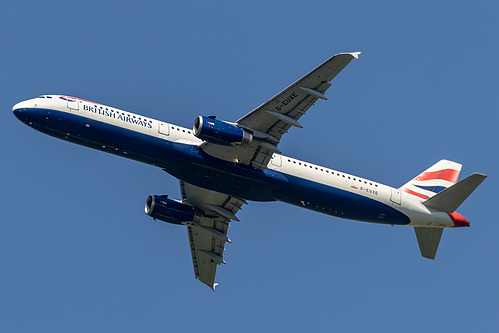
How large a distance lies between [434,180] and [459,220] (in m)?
5.42

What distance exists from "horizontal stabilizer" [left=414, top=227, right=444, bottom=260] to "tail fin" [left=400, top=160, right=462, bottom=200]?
10.1 feet

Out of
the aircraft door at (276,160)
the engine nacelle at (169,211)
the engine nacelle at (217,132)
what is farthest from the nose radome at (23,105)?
the aircraft door at (276,160)

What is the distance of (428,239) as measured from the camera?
2662 inches

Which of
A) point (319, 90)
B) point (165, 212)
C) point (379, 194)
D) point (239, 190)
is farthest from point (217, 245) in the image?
point (319, 90)

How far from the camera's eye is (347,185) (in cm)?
6347

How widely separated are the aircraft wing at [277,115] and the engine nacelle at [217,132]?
1204mm

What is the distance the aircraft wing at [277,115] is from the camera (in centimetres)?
5481

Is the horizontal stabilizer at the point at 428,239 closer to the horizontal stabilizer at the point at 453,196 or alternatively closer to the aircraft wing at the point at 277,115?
the horizontal stabilizer at the point at 453,196

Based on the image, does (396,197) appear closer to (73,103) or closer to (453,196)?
(453,196)

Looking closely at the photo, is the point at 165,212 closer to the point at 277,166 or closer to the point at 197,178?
the point at 197,178

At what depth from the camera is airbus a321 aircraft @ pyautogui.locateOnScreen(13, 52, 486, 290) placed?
5759cm

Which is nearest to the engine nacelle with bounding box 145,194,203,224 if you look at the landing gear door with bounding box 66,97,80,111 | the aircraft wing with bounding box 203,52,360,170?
the aircraft wing with bounding box 203,52,360,170

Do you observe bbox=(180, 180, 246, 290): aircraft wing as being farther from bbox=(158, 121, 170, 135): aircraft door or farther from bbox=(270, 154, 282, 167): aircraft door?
bbox=(158, 121, 170, 135): aircraft door

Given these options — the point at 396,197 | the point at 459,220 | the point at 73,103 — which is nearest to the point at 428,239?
the point at 459,220
